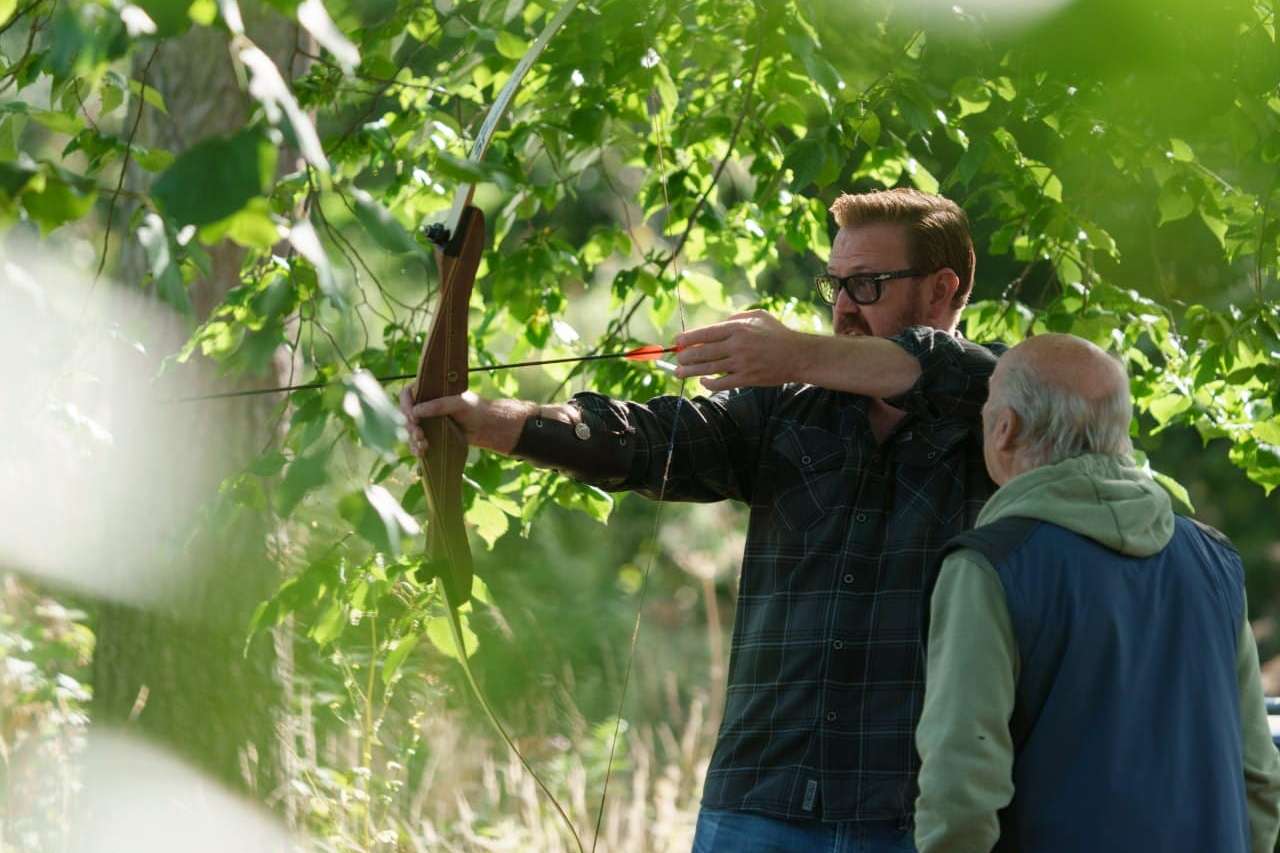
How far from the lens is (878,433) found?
211cm

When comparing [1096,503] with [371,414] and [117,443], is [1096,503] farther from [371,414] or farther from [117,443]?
[117,443]

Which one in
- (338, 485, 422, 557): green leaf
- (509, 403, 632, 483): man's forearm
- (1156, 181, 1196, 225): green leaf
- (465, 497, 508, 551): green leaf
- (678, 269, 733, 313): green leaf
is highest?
(1156, 181, 1196, 225): green leaf

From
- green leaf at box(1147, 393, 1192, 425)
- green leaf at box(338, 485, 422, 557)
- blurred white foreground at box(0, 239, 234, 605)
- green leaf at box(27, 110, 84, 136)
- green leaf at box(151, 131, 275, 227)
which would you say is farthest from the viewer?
green leaf at box(1147, 393, 1192, 425)

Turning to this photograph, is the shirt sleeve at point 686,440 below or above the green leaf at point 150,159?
below

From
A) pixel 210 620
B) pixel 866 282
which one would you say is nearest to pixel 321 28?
pixel 866 282

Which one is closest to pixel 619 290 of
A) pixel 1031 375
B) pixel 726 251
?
pixel 726 251

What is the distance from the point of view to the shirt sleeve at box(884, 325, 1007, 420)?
1988 millimetres

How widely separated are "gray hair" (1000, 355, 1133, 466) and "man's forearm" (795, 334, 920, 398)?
1.23 ft

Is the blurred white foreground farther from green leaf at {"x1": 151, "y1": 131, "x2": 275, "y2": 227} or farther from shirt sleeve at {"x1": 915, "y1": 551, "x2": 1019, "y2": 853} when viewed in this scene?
green leaf at {"x1": 151, "y1": 131, "x2": 275, "y2": 227}

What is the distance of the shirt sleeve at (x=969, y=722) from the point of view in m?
1.45

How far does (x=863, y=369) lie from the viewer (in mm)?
1987

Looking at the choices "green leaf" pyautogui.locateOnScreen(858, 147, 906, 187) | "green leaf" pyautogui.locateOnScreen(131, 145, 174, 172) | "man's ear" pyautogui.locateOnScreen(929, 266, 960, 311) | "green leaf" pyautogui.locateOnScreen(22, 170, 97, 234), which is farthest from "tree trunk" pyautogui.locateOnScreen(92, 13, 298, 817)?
"green leaf" pyautogui.locateOnScreen(22, 170, 97, 234)

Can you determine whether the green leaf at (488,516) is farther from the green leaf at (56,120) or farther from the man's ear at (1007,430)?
the man's ear at (1007,430)

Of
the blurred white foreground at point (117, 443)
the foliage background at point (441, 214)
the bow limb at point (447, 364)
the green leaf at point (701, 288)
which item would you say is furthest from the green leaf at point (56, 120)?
the green leaf at point (701, 288)
